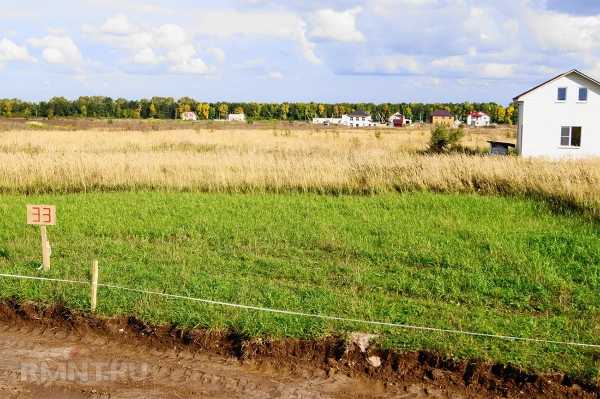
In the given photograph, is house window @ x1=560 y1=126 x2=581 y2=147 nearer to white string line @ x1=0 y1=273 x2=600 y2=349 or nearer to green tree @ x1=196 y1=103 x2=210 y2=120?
white string line @ x1=0 y1=273 x2=600 y2=349

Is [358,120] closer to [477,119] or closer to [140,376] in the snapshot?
[477,119]

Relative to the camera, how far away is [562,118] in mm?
33062

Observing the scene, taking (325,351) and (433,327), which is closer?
(325,351)

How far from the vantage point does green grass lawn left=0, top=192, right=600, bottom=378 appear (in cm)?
704

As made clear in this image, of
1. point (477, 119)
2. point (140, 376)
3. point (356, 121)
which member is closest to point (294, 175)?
point (140, 376)

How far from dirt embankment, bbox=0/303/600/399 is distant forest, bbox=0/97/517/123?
10978 centimetres

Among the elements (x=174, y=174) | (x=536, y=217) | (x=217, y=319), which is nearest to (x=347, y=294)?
(x=217, y=319)

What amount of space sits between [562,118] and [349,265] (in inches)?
1075

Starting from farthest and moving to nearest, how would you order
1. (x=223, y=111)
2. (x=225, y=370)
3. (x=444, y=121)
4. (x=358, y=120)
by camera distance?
(x=223, y=111), (x=358, y=120), (x=444, y=121), (x=225, y=370)

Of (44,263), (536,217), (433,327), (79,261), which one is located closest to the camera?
(433,327)

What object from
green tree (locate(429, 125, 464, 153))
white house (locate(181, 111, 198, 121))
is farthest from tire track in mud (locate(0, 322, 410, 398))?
white house (locate(181, 111, 198, 121))

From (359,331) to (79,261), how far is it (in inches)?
190

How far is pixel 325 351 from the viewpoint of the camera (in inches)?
258

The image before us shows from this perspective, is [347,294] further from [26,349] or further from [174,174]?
[174,174]
